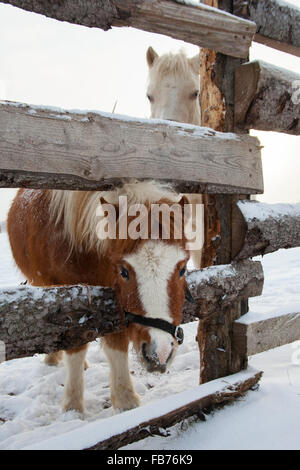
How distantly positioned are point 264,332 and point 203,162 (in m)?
1.28

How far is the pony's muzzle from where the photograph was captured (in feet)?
5.47

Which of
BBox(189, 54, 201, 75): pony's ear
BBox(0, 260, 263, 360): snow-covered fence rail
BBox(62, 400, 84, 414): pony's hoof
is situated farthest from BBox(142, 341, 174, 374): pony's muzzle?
BBox(189, 54, 201, 75): pony's ear

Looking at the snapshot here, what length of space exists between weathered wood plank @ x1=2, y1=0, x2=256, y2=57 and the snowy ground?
1865 mm

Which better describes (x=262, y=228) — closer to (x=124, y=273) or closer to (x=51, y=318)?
(x=124, y=273)

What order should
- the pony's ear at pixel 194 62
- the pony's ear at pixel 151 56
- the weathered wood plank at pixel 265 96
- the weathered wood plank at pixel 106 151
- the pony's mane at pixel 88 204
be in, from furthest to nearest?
the pony's ear at pixel 151 56 < the pony's ear at pixel 194 62 < the weathered wood plank at pixel 265 96 < the pony's mane at pixel 88 204 < the weathered wood plank at pixel 106 151

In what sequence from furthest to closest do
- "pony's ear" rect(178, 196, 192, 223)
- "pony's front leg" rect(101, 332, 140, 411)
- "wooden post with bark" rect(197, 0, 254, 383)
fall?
"pony's front leg" rect(101, 332, 140, 411) → "wooden post with bark" rect(197, 0, 254, 383) → "pony's ear" rect(178, 196, 192, 223)

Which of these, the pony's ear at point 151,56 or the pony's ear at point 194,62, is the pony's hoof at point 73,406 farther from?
the pony's ear at point 151,56

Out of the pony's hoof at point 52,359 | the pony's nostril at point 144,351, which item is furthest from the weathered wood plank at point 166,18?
the pony's hoof at point 52,359

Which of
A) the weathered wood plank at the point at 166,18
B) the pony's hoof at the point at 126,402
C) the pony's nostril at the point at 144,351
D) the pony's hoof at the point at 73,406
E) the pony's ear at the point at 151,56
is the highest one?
the pony's ear at the point at 151,56

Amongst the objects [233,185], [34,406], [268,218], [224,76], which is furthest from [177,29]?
[34,406]

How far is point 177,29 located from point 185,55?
2.56m

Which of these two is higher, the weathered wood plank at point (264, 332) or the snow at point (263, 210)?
the snow at point (263, 210)

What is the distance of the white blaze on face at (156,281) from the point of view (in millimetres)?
1711

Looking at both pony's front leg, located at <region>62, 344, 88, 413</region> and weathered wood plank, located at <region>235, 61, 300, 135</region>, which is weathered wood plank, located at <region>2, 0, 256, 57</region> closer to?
weathered wood plank, located at <region>235, 61, 300, 135</region>
